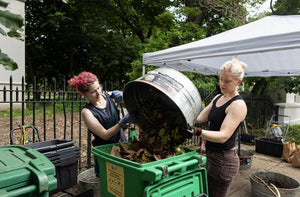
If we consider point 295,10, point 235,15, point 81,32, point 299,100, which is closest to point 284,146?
point 235,15

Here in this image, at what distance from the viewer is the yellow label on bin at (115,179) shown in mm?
1395

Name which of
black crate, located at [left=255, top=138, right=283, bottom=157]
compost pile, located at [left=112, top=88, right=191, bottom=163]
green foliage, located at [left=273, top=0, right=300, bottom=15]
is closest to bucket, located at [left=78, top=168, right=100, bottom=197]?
compost pile, located at [left=112, top=88, right=191, bottom=163]

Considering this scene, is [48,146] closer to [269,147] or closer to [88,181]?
[88,181]

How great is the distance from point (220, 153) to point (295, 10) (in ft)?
30.4

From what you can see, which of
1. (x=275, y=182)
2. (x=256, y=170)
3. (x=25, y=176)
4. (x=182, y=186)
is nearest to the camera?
(x=25, y=176)

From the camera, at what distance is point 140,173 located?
1248 millimetres

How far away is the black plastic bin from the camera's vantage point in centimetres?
201

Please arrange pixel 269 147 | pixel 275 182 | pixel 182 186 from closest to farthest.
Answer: pixel 182 186 → pixel 275 182 → pixel 269 147

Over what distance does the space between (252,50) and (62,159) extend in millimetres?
2527

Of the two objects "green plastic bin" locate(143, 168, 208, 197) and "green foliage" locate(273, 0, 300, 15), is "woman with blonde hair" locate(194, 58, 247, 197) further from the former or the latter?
"green foliage" locate(273, 0, 300, 15)

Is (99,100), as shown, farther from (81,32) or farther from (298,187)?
(81,32)

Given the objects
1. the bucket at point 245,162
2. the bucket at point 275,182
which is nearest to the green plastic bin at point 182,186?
the bucket at point 275,182

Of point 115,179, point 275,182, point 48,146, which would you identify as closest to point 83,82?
point 48,146

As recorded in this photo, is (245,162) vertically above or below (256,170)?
above
